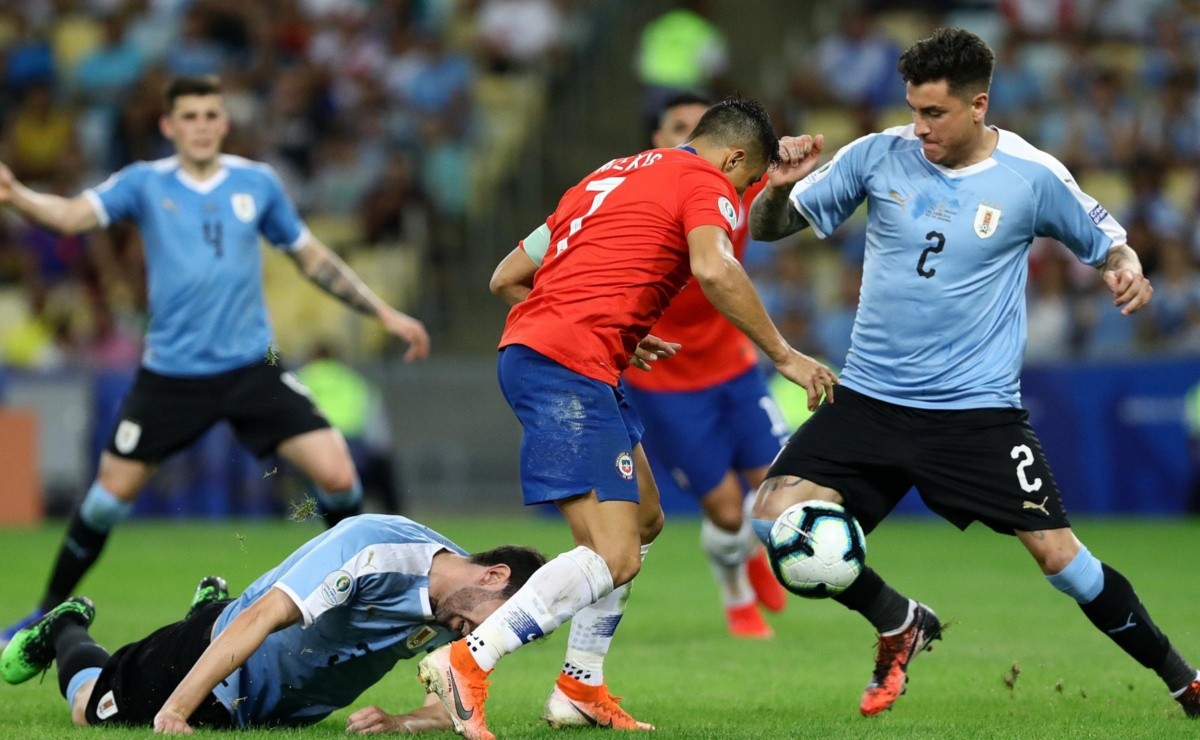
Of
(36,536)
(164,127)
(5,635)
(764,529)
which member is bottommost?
(36,536)

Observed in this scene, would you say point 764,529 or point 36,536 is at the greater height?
point 764,529

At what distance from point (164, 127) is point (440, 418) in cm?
927

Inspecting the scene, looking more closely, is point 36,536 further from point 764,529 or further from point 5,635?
point 764,529

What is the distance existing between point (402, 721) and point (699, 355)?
4056 millimetres

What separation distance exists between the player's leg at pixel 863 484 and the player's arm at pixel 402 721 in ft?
4.89

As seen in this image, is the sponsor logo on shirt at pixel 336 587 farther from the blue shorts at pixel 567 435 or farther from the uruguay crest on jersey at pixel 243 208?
the uruguay crest on jersey at pixel 243 208

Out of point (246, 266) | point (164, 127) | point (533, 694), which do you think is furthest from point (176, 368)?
point (533, 694)

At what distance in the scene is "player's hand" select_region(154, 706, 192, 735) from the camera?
584cm

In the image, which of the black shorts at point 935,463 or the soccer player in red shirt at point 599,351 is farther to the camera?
the black shorts at point 935,463

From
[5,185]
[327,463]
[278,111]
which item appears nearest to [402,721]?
[327,463]

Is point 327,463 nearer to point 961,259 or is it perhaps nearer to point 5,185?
point 5,185

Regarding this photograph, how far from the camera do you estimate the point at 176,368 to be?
968 cm

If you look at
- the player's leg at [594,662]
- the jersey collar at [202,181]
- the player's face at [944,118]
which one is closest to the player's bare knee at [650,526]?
the player's leg at [594,662]

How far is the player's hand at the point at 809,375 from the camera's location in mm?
6176
